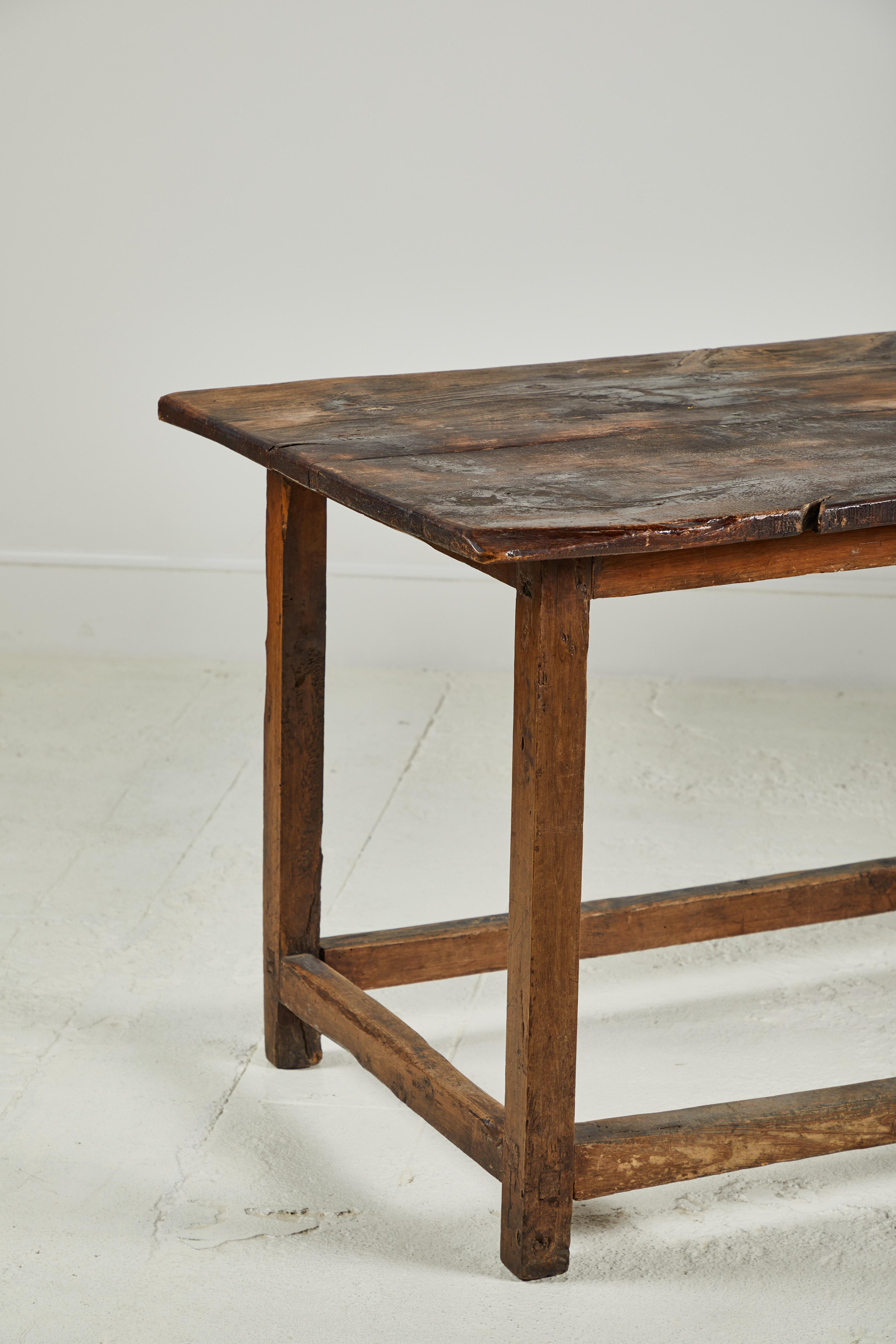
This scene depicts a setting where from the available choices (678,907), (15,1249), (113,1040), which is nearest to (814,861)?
(678,907)

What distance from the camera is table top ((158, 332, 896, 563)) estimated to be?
1.54 meters

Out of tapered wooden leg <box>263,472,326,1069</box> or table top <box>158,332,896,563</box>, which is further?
tapered wooden leg <box>263,472,326,1069</box>

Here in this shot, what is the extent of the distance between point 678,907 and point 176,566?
Result: 225cm

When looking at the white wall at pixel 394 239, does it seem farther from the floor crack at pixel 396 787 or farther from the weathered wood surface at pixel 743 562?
the weathered wood surface at pixel 743 562

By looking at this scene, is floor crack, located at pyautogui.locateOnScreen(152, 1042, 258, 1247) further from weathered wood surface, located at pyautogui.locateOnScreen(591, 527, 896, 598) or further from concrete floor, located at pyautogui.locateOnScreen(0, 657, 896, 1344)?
weathered wood surface, located at pyautogui.locateOnScreen(591, 527, 896, 598)

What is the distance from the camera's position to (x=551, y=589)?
162 cm

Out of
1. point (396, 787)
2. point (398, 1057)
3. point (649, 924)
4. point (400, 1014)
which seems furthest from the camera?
point (396, 787)

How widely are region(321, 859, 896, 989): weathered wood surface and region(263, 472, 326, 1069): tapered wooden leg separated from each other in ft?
0.26

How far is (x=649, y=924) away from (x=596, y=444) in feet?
2.63

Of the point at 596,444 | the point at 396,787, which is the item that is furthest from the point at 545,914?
the point at 396,787

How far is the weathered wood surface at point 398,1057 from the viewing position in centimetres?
189

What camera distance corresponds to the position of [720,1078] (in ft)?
7.52

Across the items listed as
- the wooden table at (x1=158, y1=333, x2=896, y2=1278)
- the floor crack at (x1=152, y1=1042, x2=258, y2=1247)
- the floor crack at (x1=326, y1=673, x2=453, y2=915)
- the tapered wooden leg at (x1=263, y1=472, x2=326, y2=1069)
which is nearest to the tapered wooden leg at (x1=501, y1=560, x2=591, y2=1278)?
the wooden table at (x1=158, y1=333, x2=896, y2=1278)

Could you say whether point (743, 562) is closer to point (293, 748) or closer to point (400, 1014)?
point (293, 748)
